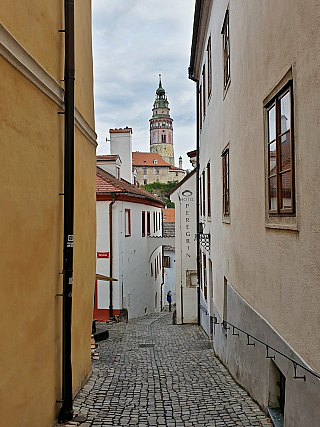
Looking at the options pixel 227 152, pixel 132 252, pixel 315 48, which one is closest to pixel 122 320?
pixel 132 252

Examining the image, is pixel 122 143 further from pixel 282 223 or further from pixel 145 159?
pixel 145 159

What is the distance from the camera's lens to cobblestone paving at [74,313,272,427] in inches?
234

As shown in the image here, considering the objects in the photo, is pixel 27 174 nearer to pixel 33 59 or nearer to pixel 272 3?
pixel 33 59

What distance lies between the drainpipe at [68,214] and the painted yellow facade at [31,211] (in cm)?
8

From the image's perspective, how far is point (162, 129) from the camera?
13162cm

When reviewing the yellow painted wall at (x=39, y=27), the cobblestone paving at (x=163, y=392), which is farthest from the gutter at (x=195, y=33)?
the cobblestone paving at (x=163, y=392)

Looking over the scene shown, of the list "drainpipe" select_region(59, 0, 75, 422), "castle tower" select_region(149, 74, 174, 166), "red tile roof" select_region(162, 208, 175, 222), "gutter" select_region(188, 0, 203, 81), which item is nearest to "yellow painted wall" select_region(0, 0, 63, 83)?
"drainpipe" select_region(59, 0, 75, 422)

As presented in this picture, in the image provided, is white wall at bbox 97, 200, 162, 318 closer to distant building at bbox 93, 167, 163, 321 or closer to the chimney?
distant building at bbox 93, 167, 163, 321

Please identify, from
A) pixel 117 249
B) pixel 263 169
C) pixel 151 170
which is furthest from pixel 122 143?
pixel 151 170

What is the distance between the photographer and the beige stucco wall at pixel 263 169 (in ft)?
12.5

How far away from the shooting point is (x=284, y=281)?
4.70 metres

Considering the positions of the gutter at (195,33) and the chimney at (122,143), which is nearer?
the gutter at (195,33)

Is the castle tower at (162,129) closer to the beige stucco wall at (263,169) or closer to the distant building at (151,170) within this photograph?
the distant building at (151,170)

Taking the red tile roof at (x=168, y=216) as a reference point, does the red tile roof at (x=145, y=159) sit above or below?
above
